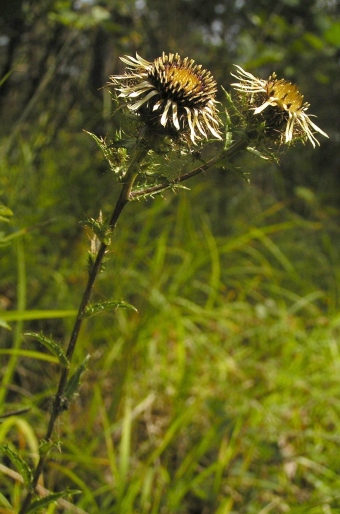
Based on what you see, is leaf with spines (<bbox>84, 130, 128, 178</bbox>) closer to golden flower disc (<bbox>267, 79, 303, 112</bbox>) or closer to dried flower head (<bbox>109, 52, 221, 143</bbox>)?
dried flower head (<bbox>109, 52, 221, 143</bbox>)

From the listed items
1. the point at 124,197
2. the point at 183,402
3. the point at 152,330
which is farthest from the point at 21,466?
the point at 152,330

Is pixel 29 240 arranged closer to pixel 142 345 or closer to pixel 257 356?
pixel 142 345

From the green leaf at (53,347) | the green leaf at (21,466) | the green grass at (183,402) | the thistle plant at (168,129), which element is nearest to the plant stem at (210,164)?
the thistle plant at (168,129)

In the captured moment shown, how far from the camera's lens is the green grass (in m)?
1.47

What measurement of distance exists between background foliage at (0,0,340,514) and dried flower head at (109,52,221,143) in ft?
1.40

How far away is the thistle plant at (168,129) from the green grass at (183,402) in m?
0.66

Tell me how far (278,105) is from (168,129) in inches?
5.9

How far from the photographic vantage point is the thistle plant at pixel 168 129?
65cm

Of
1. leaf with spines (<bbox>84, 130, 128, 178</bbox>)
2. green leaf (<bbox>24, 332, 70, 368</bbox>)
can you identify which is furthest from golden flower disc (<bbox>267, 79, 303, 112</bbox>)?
green leaf (<bbox>24, 332, 70, 368</bbox>)

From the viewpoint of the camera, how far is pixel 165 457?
1.61 meters

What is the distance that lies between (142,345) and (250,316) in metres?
0.68

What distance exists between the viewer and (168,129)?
0.65m

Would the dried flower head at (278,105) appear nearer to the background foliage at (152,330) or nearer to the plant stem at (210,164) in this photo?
the plant stem at (210,164)

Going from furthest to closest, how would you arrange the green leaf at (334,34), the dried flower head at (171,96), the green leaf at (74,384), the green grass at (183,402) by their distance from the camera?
1. the green leaf at (334,34)
2. the green grass at (183,402)
3. the green leaf at (74,384)
4. the dried flower head at (171,96)
